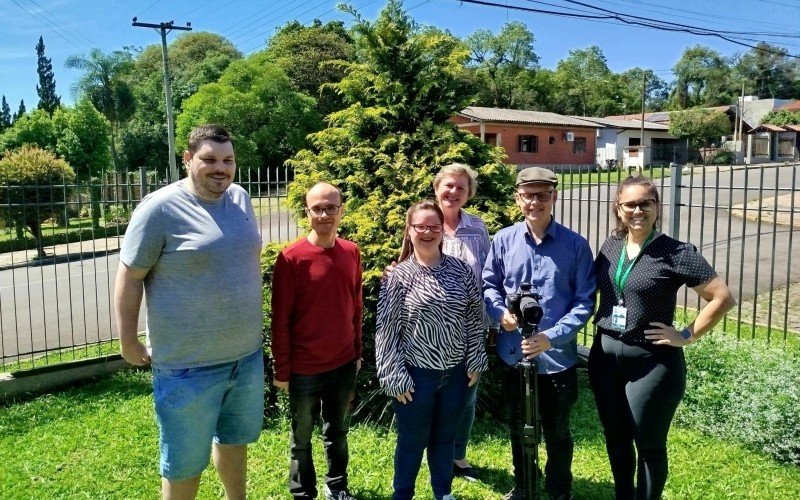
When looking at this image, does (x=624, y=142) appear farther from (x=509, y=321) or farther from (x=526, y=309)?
(x=526, y=309)

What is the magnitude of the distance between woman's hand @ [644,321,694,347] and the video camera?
521 mm

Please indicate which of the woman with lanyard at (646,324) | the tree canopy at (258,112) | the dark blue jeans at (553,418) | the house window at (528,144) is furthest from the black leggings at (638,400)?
the house window at (528,144)

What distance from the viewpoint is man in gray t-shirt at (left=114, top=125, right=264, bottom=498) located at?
99.3 inches

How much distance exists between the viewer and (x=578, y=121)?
137ft

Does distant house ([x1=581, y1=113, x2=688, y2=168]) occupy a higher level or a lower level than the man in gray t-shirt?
higher

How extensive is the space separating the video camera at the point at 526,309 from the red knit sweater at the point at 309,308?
95 cm

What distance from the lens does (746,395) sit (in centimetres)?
414

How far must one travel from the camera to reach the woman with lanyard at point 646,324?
2676mm

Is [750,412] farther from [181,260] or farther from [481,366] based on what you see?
[181,260]

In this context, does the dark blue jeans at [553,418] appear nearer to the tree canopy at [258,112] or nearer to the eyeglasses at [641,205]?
the eyeglasses at [641,205]

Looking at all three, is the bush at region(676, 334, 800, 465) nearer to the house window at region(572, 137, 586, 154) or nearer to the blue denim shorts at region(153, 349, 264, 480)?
the blue denim shorts at region(153, 349, 264, 480)

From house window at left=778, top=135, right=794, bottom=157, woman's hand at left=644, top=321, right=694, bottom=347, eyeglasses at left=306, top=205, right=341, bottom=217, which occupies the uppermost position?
house window at left=778, top=135, right=794, bottom=157

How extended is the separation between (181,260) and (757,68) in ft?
318

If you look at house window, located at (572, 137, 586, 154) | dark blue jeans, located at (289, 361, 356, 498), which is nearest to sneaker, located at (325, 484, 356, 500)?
dark blue jeans, located at (289, 361, 356, 498)
